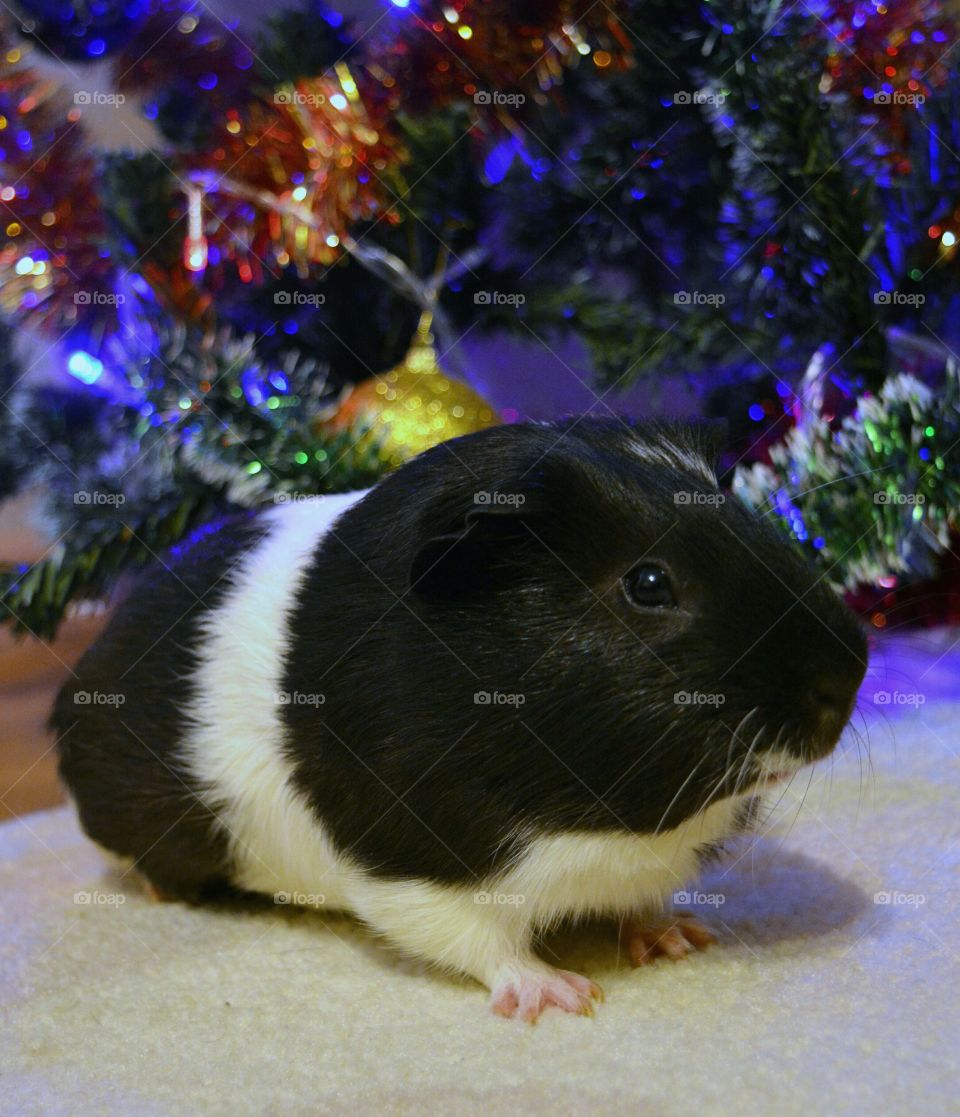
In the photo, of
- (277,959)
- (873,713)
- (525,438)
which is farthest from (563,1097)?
(873,713)

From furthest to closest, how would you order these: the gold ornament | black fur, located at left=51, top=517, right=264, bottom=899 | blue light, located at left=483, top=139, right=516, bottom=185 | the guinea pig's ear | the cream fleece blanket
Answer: blue light, located at left=483, top=139, right=516, bottom=185
the gold ornament
black fur, located at left=51, top=517, right=264, bottom=899
the guinea pig's ear
the cream fleece blanket

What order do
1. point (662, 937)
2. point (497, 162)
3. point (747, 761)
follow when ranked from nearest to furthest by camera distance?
point (747, 761)
point (662, 937)
point (497, 162)

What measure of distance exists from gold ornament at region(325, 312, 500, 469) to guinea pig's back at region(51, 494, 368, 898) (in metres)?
0.44

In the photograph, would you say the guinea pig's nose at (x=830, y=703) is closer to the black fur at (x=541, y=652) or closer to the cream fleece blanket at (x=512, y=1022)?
Result: the black fur at (x=541, y=652)

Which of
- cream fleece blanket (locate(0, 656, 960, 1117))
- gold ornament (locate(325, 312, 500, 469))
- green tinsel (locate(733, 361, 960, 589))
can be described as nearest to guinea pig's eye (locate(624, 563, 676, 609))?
cream fleece blanket (locate(0, 656, 960, 1117))

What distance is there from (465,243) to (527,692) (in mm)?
1414

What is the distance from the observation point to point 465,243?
228cm

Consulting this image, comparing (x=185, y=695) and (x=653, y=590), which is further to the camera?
(x=185, y=695)

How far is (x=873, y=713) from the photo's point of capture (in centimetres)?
210

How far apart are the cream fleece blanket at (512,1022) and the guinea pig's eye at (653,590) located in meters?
0.43

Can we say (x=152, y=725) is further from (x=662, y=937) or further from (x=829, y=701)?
(x=829, y=701)

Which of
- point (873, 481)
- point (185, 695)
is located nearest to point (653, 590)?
point (185, 695)

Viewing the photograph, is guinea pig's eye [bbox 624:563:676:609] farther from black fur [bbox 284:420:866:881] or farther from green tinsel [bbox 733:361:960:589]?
green tinsel [bbox 733:361:960:589]

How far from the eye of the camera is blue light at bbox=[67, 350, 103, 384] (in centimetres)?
220
